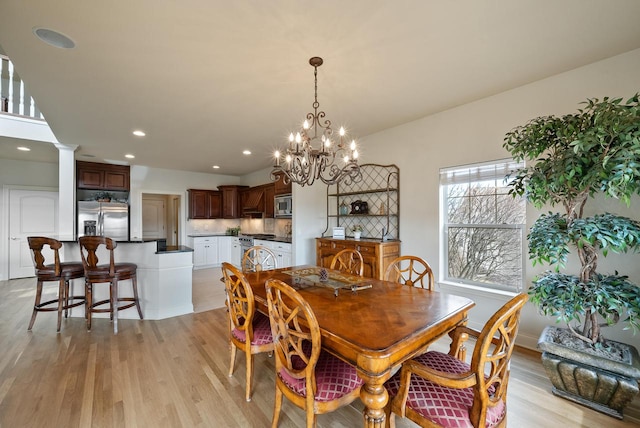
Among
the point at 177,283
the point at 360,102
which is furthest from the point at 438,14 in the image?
the point at 177,283

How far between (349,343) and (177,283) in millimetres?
3450

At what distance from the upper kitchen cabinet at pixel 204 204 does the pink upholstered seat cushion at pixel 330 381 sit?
21.9ft

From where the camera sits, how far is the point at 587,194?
2.03 meters

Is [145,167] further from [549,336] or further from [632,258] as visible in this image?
[632,258]

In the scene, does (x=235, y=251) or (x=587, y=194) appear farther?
(x=235, y=251)

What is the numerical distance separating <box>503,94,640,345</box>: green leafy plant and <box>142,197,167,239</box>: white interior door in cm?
986

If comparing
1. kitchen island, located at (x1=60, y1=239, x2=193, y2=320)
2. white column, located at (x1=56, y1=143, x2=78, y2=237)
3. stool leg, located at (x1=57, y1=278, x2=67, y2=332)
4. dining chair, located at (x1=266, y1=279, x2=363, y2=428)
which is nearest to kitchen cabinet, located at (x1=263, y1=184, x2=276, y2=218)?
kitchen island, located at (x1=60, y1=239, x2=193, y2=320)

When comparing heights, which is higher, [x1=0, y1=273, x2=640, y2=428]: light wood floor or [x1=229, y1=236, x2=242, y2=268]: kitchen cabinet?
[x1=229, y1=236, x2=242, y2=268]: kitchen cabinet

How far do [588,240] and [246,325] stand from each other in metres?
2.51

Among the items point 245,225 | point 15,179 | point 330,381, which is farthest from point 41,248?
point 245,225

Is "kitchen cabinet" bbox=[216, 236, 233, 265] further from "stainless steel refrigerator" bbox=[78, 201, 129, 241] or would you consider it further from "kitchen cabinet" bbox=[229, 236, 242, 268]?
"stainless steel refrigerator" bbox=[78, 201, 129, 241]

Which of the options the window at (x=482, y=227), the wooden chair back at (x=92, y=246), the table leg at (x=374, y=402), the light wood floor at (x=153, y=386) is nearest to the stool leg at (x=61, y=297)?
the light wood floor at (x=153, y=386)

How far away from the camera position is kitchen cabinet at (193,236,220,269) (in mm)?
7133

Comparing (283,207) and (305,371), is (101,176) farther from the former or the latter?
(305,371)
